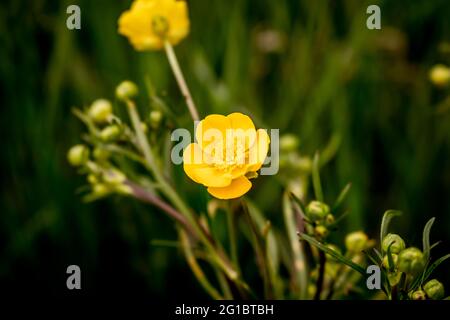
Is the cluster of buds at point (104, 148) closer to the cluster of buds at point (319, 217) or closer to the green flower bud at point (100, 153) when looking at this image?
the green flower bud at point (100, 153)

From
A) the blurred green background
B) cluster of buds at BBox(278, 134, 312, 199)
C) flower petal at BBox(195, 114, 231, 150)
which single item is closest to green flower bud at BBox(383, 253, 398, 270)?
flower petal at BBox(195, 114, 231, 150)

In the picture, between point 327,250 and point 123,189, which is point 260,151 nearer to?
point 327,250

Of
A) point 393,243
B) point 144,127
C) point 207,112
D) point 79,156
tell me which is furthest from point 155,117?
point 207,112

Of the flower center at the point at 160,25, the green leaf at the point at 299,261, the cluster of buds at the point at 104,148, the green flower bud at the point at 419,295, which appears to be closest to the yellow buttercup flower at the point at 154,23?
the flower center at the point at 160,25

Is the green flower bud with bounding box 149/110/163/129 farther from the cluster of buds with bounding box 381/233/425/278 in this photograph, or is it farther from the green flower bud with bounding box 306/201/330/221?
the cluster of buds with bounding box 381/233/425/278

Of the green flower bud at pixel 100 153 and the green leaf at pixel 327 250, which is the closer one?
the green leaf at pixel 327 250
